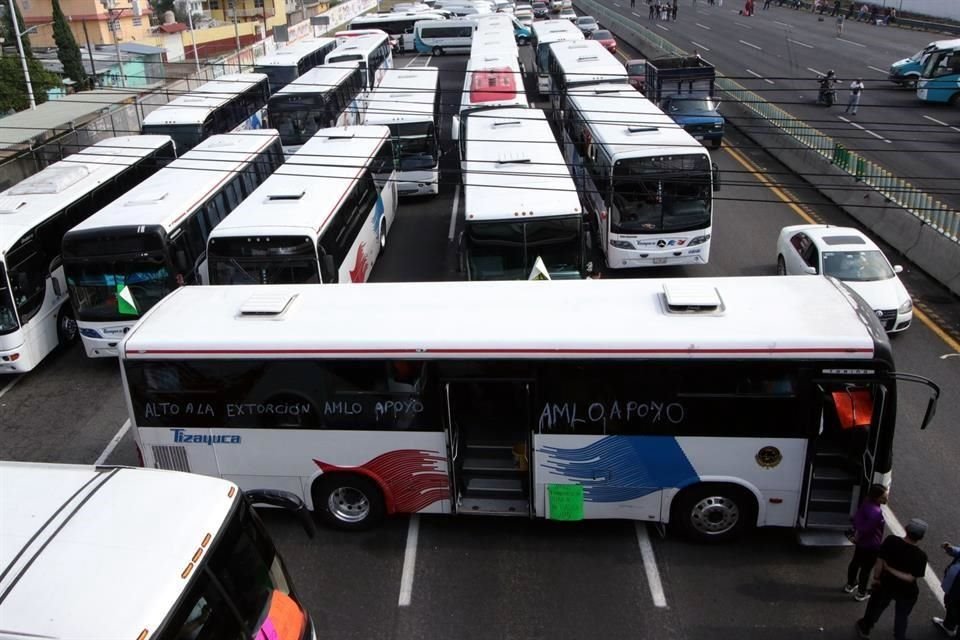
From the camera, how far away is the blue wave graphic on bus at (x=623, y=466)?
29.0 ft

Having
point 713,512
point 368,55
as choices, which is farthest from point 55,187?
point 368,55

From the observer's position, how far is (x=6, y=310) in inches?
546

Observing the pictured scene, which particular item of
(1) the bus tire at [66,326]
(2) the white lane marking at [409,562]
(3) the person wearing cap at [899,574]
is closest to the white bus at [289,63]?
(1) the bus tire at [66,326]

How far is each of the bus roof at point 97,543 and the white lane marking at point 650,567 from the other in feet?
15.9

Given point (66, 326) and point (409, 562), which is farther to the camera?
point (66, 326)

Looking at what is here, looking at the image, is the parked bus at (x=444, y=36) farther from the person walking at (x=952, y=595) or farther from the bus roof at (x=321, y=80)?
the person walking at (x=952, y=595)

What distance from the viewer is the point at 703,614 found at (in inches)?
330

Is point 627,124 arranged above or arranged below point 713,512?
above

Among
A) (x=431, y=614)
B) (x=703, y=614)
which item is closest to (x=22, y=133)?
(x=431, y=614)

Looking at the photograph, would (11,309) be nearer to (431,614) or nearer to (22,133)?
(431,614)

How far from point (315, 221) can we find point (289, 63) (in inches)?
912

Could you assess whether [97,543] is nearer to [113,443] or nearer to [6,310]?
[113,443]

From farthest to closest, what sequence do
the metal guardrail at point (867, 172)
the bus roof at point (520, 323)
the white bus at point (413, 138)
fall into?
the white bus at point (413, 138) → the metal guardrail at point (867, 172) → the bus roof at point (520, 323)

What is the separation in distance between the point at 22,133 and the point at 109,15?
3905 cm
